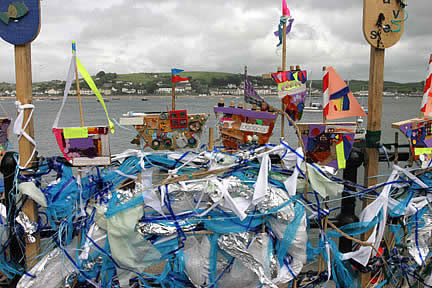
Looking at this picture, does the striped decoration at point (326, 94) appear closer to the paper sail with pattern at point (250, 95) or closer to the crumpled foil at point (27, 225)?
the paper sail with pattern at point (250, 95)

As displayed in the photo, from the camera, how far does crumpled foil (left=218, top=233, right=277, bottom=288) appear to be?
3.20 meters

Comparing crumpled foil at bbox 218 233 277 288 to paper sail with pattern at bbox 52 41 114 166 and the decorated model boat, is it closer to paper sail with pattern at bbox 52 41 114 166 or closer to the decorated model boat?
the decorated model boat

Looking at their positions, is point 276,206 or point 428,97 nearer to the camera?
point 276,206

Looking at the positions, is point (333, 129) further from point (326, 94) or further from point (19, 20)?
point (19, 20)

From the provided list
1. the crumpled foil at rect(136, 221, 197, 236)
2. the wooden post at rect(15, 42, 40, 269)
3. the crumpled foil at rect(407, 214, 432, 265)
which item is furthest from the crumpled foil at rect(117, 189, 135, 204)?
the crumpled foil at rect(407, 214, 432, 265)

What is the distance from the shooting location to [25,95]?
3.30 metres

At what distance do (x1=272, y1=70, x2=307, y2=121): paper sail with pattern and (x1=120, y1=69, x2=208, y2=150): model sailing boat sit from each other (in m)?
0.87

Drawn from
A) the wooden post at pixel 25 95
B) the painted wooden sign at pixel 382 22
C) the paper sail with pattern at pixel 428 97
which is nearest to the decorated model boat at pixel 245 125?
the painted wooden sign at pixel 382 22

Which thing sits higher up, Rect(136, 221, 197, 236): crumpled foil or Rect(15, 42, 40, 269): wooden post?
Rect(15, 42, 40, 269): wooden post

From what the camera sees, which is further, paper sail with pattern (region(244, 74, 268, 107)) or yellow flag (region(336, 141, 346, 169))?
paper sail with pattern (region(244, 74, 268, 107))

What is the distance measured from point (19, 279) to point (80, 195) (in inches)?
39.7

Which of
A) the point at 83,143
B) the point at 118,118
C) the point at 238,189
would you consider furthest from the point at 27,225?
the point at 118,118

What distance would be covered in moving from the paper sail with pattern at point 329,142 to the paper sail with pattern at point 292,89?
486mm

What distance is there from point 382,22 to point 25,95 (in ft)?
10.7
